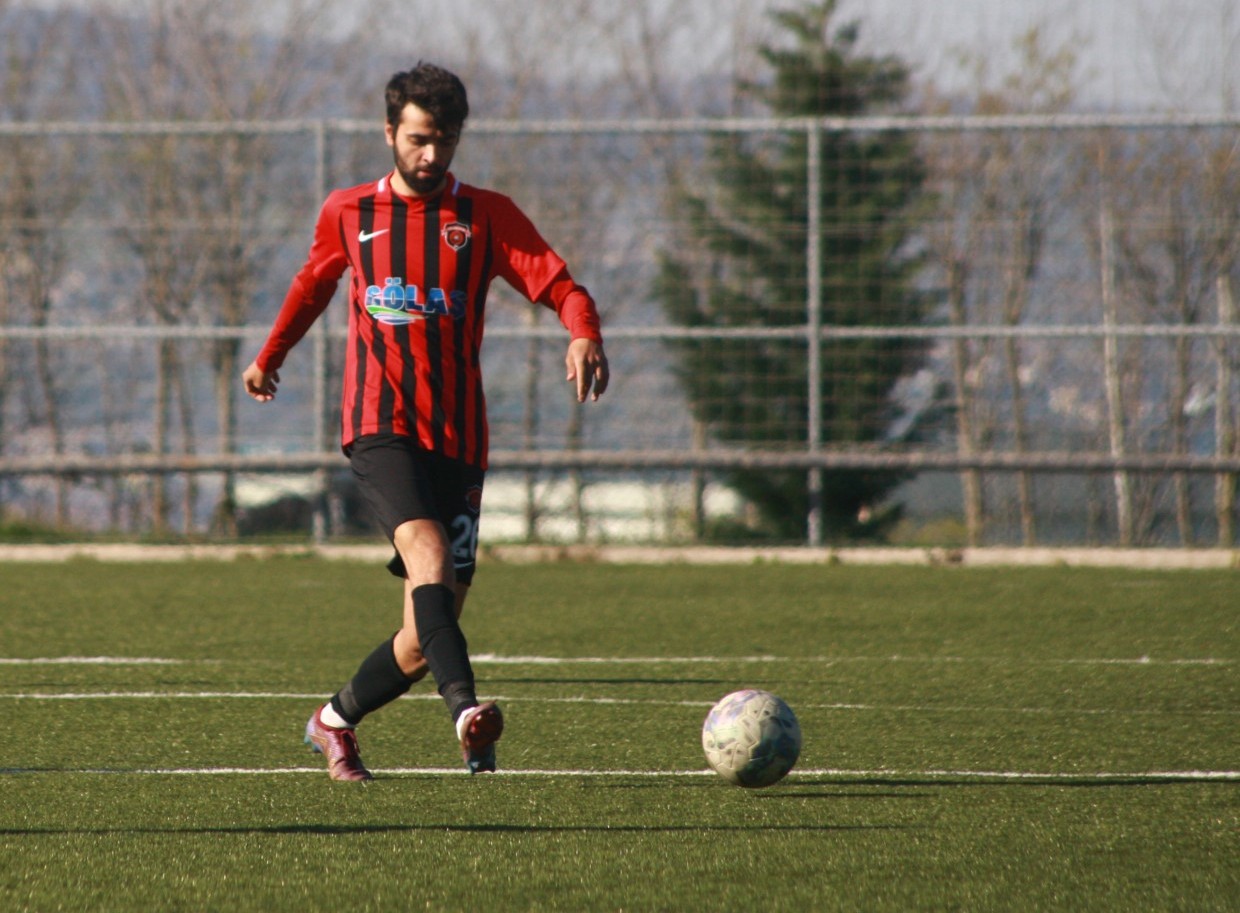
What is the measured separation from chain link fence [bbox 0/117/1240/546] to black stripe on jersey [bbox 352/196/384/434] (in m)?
7.07

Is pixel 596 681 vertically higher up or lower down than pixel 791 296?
lower down

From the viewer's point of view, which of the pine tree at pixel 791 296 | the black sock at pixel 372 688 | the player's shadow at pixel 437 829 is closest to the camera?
the player's shadow at pixel 437 829

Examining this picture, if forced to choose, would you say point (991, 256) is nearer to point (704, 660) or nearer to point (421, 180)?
point (704, 660)

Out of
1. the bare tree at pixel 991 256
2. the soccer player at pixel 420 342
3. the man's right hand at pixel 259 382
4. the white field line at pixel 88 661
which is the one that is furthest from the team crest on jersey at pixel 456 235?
the bare tree at pixel 991 256

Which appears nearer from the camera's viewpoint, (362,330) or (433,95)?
(433,95)

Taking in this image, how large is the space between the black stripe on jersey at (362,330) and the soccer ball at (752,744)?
4.12 feet

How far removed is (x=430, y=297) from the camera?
16.5 ft

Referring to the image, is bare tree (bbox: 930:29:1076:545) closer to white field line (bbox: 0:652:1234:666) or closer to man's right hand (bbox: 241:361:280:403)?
white field line (bbox: 0:652:1234:666)

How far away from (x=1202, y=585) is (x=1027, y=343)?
7.82 feet

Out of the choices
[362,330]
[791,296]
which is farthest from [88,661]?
[791,296]

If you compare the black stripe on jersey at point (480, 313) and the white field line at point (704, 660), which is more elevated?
the black stripe on jersey at point (480, 313)

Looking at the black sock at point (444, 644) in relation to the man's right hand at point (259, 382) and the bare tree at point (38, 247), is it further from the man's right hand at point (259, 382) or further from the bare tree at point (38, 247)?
the bare tree at point (38, 247)

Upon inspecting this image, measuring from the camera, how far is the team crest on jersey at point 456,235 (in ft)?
16.6

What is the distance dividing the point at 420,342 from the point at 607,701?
1854 millimetres
